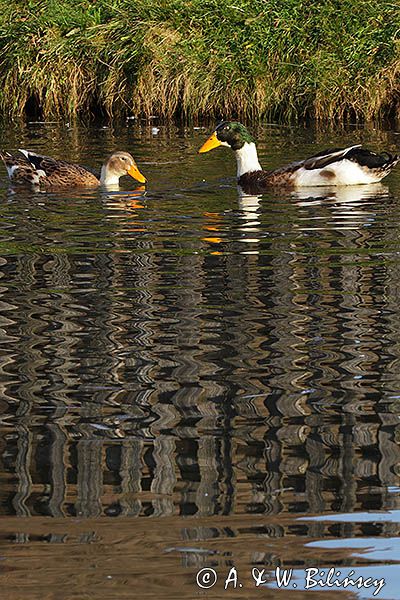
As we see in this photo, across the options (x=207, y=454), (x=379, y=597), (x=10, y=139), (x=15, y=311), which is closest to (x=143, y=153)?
(x=10, y=139)

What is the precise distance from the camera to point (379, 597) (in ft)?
10.7

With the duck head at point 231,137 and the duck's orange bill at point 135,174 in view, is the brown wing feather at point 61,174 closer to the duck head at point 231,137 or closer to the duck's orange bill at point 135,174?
the duck's orange bill at point 135,174

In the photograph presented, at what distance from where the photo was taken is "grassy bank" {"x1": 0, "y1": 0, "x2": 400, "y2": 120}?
58.2 ft

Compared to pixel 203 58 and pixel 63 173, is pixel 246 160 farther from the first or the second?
pixel 203 58

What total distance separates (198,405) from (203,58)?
1374 cm

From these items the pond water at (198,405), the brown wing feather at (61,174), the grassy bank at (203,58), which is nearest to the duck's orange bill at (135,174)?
the brown wing feather at (61,174)

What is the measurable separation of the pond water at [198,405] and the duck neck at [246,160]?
2641 mm

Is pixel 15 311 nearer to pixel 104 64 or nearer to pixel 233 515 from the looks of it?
pixel 233 515

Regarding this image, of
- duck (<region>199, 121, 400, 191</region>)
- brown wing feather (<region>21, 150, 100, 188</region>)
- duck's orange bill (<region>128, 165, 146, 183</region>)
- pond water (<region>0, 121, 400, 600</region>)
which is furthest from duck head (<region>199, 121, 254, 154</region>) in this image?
pond water (<region>0, 121, 400, 600</region>)

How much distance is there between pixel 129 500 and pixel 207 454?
1.61 feet

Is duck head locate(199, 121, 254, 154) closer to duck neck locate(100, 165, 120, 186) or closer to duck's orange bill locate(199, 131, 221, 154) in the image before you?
duck's orange bill locate(199, 131, 221, 154)

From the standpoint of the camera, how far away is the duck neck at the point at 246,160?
12.7 meters

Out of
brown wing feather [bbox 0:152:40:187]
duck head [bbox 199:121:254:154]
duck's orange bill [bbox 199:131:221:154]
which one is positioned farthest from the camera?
duck's orange bill [bbox 199:131:221:154]

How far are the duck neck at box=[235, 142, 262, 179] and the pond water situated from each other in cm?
264
